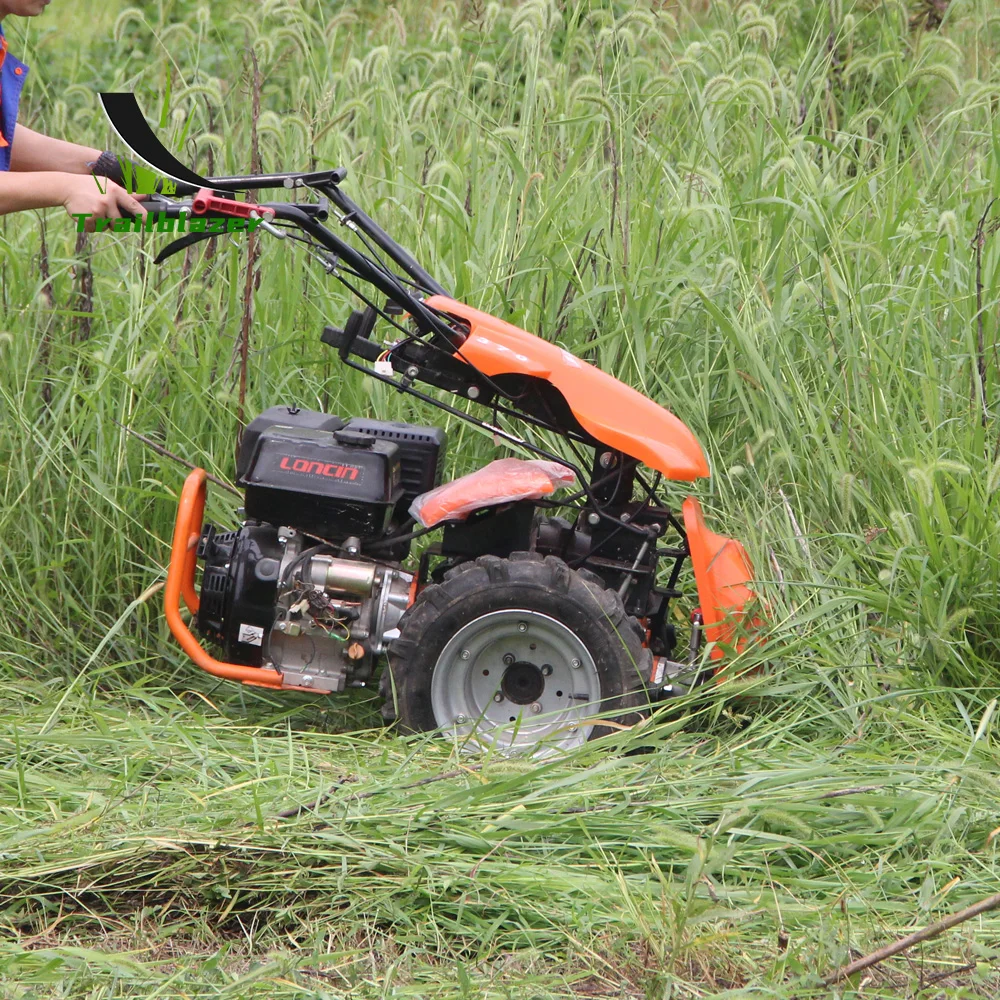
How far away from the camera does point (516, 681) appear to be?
3143 mm

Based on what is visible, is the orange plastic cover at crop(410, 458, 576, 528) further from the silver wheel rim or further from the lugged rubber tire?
the silver wheel rim

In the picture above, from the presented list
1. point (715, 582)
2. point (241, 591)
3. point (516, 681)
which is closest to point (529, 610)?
point (516, 681)

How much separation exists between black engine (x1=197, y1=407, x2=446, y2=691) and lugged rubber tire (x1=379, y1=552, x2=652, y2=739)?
0.15m

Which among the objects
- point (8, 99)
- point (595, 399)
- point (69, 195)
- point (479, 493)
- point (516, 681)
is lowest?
point (516, 681)

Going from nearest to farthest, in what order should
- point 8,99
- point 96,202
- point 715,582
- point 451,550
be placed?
point 96,202
point 715,582
point 451,550
point 8,99

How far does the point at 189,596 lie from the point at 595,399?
3.52 ft

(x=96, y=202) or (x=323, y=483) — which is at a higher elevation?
(x=96, y=202)

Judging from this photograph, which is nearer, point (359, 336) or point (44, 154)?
point (359, 336)

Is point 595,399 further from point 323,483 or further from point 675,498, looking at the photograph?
point 675,498

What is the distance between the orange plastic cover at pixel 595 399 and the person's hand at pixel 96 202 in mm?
699

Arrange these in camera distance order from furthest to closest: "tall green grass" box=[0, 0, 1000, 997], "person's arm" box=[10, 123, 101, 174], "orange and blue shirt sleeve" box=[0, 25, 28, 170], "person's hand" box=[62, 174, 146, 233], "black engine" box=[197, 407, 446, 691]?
1. "person's arm" box=[10, 123, 101, 174]
2. "orange and blue shirt sleeve" box=[0, 25, 28, 170]
3. "black engine" box=[197, 407, 446, 691]
4. "person's hand" box=[62, 174, 146, 233]
5. "tall green grass" box=[0, 0, 1000, 997]

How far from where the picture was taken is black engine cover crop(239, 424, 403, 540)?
311 centimetres

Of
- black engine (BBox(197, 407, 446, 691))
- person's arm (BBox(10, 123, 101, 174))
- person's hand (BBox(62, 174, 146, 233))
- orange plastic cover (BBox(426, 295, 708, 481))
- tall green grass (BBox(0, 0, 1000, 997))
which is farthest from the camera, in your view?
person's arm (BBox(10, 123, 101, 174))

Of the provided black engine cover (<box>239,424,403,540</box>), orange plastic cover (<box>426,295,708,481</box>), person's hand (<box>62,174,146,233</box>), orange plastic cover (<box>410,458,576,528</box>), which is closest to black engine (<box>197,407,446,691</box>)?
black engine cover (<box>239,424,403,540</box>)
